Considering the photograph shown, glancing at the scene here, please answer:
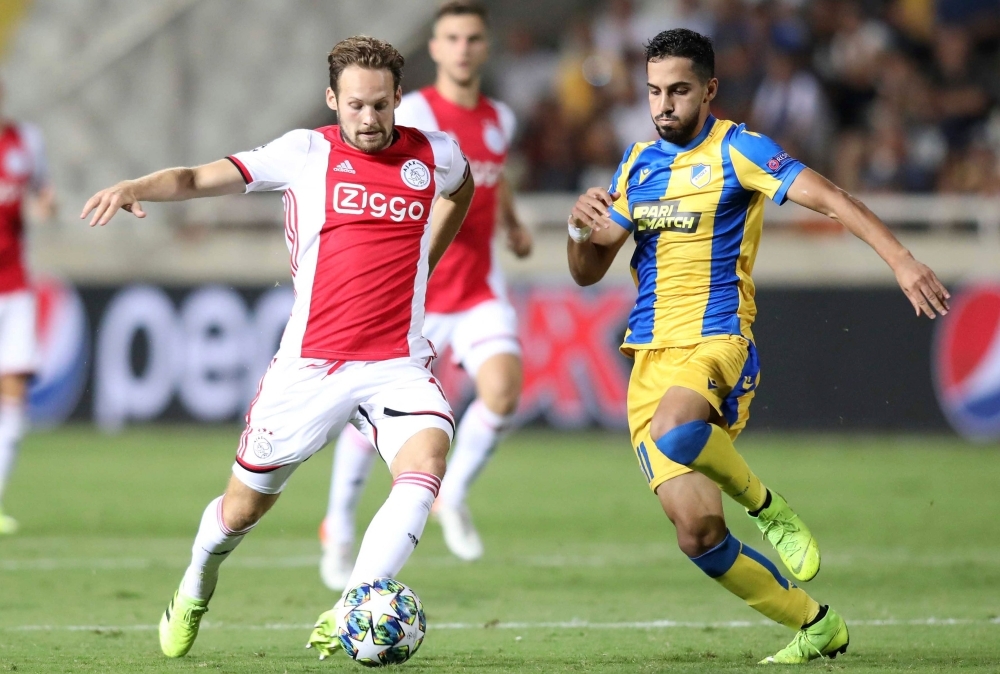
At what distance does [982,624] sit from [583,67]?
11918mm

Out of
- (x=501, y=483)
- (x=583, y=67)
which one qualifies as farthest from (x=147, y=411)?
(x=583, y=67)

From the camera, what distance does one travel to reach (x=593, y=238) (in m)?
5.68

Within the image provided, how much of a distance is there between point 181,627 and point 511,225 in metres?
3.64

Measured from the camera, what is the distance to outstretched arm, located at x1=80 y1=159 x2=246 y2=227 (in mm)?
4883

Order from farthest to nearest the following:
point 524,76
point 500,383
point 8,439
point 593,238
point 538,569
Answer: point 524,76
point 8,439
point 500,383
point 538,569
point 593,238

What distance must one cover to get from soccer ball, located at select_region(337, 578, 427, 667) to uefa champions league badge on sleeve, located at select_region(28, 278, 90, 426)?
10.8m

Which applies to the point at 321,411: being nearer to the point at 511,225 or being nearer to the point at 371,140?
the point at 371,140

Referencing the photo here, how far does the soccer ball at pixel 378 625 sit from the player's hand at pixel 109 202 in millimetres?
1493

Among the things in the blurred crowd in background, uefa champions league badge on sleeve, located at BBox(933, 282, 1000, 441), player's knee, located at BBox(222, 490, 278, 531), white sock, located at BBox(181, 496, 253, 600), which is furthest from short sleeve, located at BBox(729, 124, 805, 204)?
the blurred crowd in background

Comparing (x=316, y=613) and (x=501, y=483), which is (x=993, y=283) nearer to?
(x=501, y=483)

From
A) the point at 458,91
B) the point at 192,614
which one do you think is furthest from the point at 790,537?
the point at 458,91

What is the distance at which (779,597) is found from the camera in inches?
207

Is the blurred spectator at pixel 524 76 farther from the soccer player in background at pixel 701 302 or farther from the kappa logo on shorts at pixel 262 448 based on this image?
the kappa logo on shorts at pixel 262 448

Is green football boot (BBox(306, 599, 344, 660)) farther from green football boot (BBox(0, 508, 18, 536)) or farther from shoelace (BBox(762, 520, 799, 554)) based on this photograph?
green football boot (BBox(0, 508, 18, 536))
